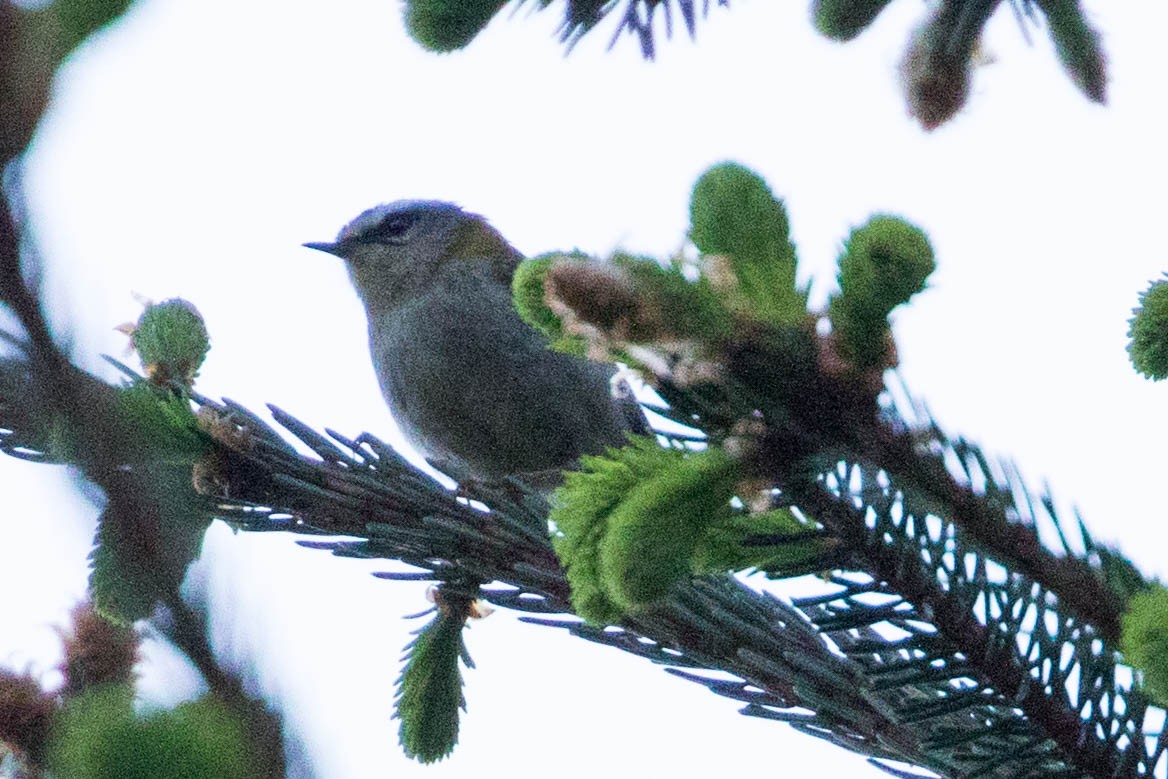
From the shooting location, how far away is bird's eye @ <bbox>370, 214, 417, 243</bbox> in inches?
210

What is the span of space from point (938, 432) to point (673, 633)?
0.80 meters

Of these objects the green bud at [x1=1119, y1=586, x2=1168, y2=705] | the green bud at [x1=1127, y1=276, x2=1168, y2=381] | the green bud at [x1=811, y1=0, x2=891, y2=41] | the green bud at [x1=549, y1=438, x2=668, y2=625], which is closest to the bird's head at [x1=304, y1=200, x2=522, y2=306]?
the green bud at [x1=811, y1=0, x2=891, y2=41]

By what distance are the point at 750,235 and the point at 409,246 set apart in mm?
4261

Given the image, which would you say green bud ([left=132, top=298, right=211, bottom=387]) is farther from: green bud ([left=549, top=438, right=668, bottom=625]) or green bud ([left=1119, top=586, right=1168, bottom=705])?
green bud ([left=1119, top=586, right=1168, bottom=705])

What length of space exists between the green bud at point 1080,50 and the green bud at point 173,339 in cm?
131

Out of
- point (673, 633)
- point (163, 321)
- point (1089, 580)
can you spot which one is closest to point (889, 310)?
point (1089, 580)

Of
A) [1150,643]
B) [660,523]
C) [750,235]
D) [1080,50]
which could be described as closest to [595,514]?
[660,523]

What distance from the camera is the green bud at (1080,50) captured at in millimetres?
1796

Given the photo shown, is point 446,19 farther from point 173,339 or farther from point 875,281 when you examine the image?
point 875,281

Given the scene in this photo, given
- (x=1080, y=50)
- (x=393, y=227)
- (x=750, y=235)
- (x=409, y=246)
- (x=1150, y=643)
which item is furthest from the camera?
(x=393, y=227)

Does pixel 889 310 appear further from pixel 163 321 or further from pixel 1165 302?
pixel 163 321

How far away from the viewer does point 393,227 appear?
17.7 feet

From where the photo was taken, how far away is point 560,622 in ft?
5.89

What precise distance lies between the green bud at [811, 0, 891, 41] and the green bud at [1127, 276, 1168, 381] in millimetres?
606
